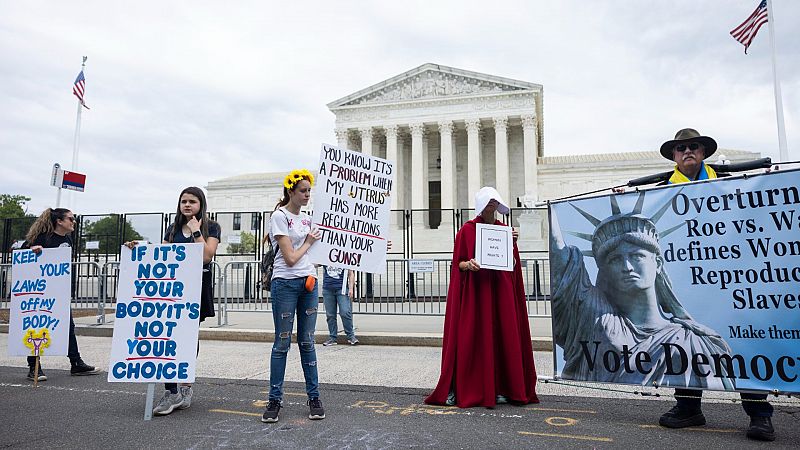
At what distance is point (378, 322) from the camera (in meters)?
11.6

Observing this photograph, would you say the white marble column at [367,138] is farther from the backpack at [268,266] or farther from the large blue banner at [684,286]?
the large blue banner at [684,286]

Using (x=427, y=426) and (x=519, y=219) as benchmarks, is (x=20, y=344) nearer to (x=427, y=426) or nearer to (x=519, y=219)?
(x=427, y=426)

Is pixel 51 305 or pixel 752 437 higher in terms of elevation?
pixel 51 305

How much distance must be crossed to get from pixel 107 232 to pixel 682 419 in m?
16.5

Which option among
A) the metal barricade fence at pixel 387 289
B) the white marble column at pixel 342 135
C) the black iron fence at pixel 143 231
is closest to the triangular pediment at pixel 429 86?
the white marble column at pixel 342 135

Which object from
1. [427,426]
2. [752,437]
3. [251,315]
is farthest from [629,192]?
[251,315]

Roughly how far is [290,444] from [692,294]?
3398mm

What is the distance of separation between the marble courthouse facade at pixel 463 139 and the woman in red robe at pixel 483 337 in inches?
1628

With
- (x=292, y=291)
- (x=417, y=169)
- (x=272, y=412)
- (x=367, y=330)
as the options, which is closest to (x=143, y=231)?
(x=367, y=330)

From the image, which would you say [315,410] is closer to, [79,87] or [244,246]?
[244,246]

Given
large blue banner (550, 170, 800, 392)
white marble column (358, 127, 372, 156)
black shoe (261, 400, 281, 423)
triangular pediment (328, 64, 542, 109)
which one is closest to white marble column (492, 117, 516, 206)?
triangular pediment (328, 64, 542, 109)

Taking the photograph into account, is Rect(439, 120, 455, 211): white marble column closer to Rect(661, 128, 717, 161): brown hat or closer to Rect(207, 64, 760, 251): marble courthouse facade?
Rect(207, 64, 760, 251): marble courthouse facade

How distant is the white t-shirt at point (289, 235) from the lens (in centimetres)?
432

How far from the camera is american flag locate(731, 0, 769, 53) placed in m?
18.3
